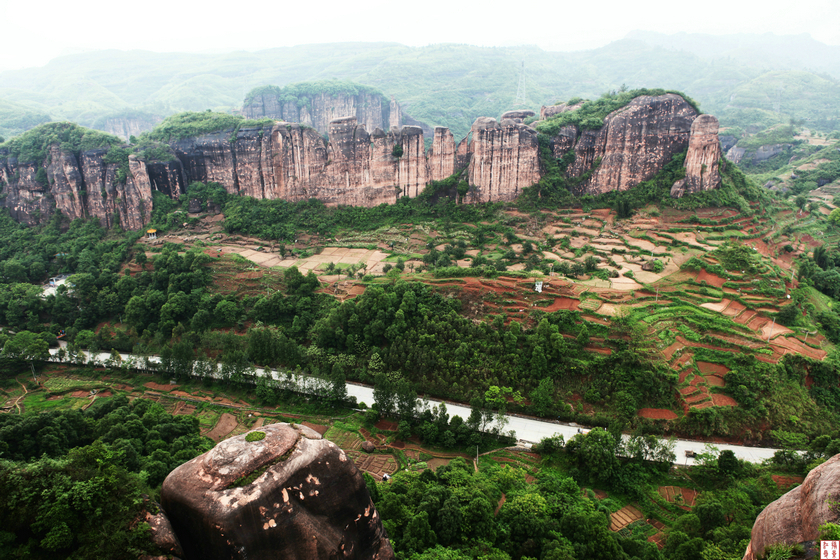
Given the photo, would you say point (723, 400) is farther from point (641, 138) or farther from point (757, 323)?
point (641, 138)

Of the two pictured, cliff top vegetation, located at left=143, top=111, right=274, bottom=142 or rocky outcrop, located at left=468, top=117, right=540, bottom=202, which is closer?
rocky outcrop, located at left=468, top=117, right=540, bottom=202

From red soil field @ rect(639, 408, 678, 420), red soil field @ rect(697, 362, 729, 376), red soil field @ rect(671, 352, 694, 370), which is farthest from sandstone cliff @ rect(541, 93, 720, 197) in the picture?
red soil field @ rect(639, 408, 678, 420)

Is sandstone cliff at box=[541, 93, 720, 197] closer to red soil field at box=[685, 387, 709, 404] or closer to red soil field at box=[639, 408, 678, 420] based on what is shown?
red soil field at box=[685, 387, 709, 404]

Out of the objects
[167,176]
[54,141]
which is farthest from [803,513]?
[54,141]

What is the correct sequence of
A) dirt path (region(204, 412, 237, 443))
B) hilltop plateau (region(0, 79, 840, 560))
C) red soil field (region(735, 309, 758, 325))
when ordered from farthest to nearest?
red soil field (region(735, 309, 758, 325)) < dirt path (region(204, 412, 237, 443)) < hilltop plateau (region(0, 79, 840, 560))

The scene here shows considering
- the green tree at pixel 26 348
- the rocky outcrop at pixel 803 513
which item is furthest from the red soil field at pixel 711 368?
the green tree at pixel 26 348

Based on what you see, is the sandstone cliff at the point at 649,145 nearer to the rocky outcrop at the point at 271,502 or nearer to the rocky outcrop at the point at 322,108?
the rocky outcrop at the point at 271,502
